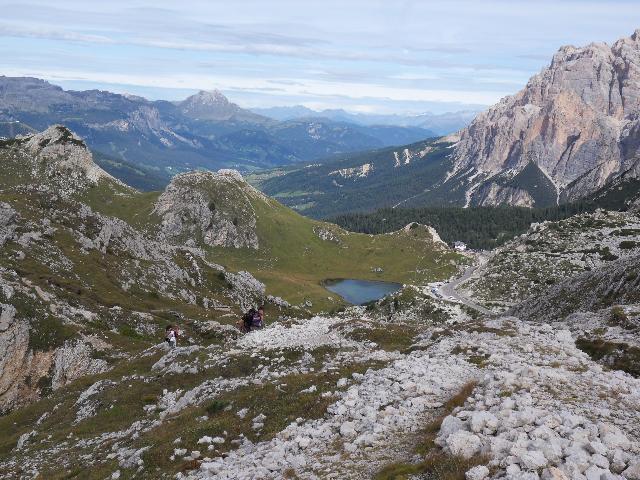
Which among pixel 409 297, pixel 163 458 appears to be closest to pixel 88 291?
pixel 163 458

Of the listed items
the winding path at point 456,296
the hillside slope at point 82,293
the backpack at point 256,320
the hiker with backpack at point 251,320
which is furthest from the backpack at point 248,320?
the winding path at point 456,296


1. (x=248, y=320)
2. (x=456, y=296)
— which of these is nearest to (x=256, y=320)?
(x=248, y=320)

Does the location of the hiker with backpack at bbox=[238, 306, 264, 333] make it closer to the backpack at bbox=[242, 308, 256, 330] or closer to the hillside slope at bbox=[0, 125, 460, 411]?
the backpack at bbox=[242, 308, 256, 330]

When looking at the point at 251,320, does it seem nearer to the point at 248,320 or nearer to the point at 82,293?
the point at 248,320

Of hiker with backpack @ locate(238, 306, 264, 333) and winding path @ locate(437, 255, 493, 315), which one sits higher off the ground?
hiker with backpack @ locate(238, 306, 264, 333)

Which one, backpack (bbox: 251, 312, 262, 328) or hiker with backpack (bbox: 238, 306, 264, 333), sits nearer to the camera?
hiker with backpack (bbox: 238, 306, 264, 333)

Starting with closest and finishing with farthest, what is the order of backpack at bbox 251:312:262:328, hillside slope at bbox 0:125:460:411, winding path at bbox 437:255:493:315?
backpack at bbox 251:312:262:328 < hillside slope at bbox 0:125:460:411 < winding path at bbox 437:255:493:315

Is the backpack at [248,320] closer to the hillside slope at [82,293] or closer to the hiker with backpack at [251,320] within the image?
the hiker with backpack at [251,320]

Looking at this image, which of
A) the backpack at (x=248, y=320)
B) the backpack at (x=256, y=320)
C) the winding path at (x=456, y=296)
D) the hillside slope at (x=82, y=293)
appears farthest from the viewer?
the winding path at (x=456, y=296)

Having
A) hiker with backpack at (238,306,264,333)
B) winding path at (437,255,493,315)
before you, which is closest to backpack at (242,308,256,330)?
hiker with backpack at (238,306,264,333)

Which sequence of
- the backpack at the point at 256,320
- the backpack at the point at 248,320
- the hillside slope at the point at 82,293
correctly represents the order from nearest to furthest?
the backpack at the point at 248,320 < the backpack at the point at 256,320 < the hillside slope at the point at 82,293

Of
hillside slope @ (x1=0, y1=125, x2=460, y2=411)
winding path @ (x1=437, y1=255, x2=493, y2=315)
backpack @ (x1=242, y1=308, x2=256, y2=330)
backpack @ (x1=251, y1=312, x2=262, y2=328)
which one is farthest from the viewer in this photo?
winding path @ (x1=437, y1=255, x2=493, y2=315)

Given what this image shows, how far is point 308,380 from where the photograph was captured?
96.4 ft

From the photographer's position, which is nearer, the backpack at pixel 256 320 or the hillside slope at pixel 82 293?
the backpack at pixel 256 320
